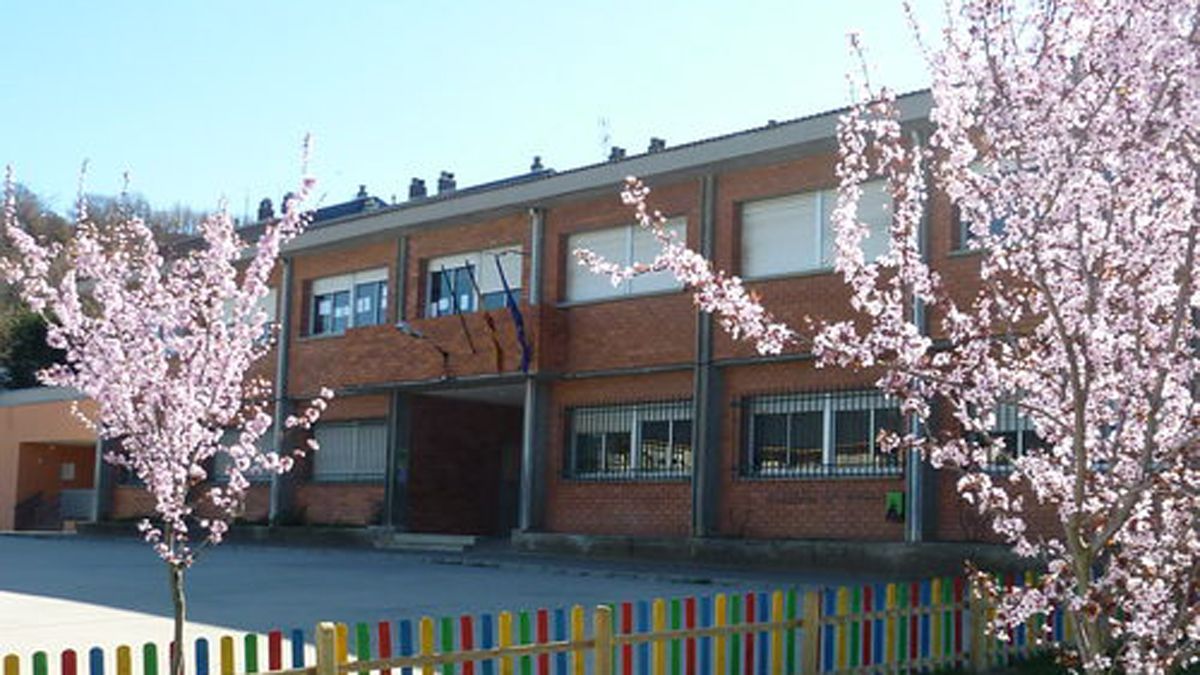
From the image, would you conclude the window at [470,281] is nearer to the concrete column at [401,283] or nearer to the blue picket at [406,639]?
the concrete column at [401,283]

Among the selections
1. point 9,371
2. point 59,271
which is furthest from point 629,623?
point 9,371

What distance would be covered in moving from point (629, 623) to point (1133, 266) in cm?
508

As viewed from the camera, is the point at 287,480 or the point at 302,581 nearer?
the point at 302,581

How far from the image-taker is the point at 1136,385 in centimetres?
577

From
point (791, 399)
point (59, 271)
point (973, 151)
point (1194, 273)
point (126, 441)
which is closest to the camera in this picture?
point (1194, 273)

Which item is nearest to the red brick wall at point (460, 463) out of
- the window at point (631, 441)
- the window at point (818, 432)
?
the window at point (631, 441)

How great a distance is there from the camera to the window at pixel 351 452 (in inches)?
1158

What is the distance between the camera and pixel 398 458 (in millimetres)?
28688

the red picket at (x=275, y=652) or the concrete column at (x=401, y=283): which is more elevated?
the concrete column at (x=401, y=283)

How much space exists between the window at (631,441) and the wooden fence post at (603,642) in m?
13.7

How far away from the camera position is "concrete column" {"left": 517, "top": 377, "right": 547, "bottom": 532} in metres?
25.5

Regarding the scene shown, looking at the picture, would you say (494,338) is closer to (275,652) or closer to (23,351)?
(275,652)

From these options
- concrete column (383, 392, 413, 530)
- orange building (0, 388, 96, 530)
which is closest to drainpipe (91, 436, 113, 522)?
orange building (0, 388, 96, 530)

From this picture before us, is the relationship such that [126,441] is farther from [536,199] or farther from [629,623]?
[536,199]
